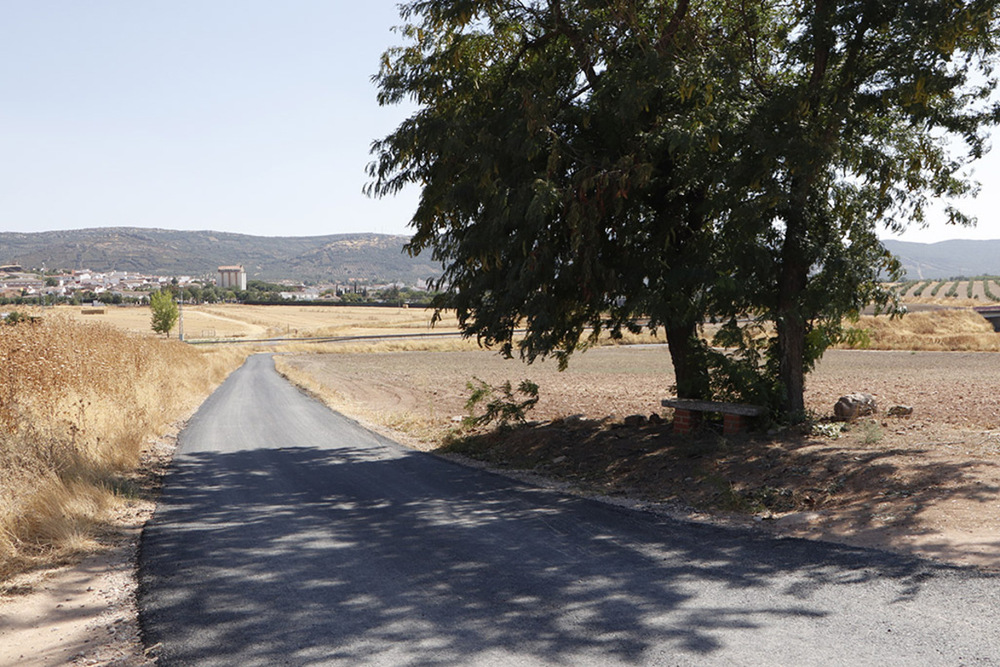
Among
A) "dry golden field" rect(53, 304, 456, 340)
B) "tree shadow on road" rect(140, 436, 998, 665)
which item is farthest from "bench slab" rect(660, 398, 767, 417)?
"dry golden field" rect(53, 304, 456, 340)

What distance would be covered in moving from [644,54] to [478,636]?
988cm

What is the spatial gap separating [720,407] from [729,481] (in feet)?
8.49

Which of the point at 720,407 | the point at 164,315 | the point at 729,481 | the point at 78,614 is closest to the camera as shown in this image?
the point at 78,614

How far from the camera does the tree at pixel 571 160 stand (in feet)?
40.8

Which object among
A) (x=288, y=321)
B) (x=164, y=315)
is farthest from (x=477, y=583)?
(x=288, y=321)

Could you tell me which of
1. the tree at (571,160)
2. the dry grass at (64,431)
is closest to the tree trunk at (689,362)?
the tree at (571,160)

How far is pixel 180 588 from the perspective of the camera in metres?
6.90

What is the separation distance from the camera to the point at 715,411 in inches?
519

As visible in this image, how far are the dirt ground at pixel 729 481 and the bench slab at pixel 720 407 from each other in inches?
15.2

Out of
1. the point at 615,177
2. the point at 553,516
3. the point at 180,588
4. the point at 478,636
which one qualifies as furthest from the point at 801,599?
the point at 615,177

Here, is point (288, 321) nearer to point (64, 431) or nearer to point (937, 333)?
point (937, 333)

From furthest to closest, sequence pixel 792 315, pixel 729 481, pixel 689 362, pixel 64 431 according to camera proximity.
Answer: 1. pixel 689 362
2. pixel 792 315
3. pixel 64 431
4. pixel 729 481

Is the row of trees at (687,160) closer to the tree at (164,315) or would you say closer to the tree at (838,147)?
the tree at (838,147)

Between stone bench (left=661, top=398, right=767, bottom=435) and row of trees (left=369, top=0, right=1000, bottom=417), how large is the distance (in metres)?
0.42
